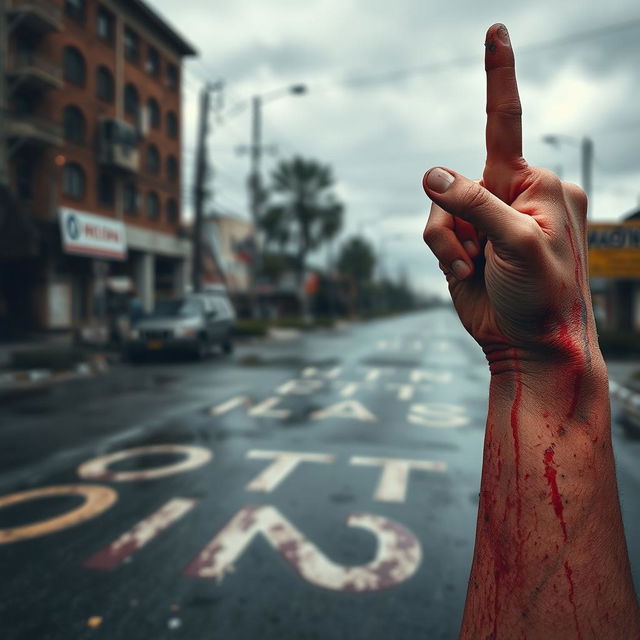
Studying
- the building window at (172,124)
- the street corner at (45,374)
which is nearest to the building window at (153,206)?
the building window at (172,124)

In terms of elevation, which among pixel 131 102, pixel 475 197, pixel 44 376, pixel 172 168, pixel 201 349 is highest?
pixel 131 102

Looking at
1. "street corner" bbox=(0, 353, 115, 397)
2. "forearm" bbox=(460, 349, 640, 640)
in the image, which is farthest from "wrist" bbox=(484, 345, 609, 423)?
"street corner" bbox=(0, 353, 115, 397)

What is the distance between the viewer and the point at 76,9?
2403 cm

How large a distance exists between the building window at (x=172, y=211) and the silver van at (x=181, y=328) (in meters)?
15.7

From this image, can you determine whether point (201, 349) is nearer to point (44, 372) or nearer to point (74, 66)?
point (44, 372)

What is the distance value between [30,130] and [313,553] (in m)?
21.0

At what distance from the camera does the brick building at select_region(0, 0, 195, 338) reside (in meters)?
20.8

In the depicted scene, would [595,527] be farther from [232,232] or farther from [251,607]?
[232,232]

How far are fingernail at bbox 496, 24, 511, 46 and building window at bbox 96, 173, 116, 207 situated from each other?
2654 cm

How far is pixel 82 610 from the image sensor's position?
2.85m

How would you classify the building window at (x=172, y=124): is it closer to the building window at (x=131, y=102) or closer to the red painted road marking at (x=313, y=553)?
the building window at (x=131, y=102)

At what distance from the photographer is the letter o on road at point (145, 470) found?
5.09 m

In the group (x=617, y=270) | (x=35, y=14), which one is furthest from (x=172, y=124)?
(x=617, y=270)

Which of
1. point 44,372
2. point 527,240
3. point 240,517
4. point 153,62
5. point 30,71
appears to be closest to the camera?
point 527,240
